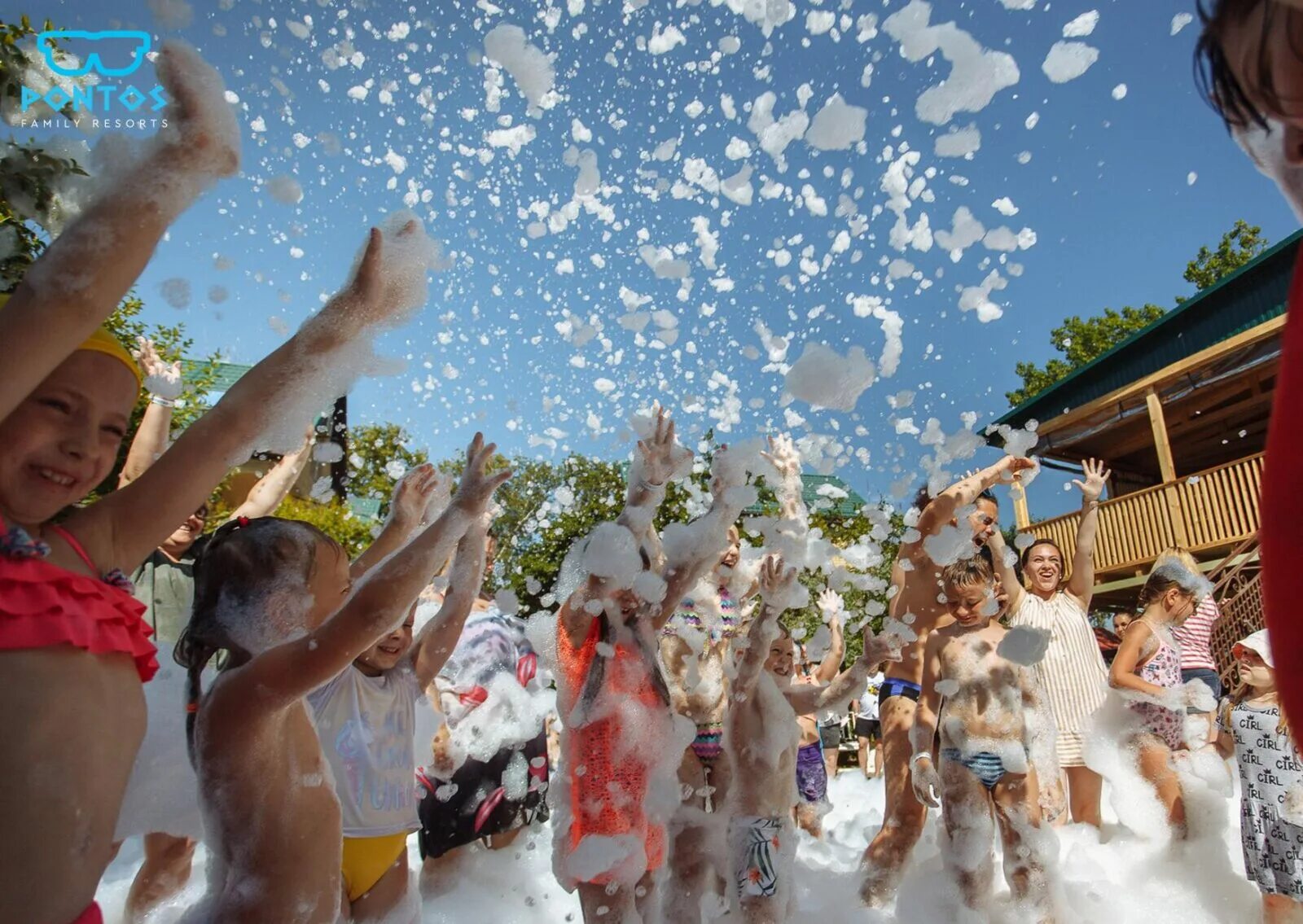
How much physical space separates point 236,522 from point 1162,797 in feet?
15.4

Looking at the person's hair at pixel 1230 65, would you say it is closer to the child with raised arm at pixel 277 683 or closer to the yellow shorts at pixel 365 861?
the child with raised arm at pixel 277 683

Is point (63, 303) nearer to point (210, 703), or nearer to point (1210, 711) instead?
point (210, 703)

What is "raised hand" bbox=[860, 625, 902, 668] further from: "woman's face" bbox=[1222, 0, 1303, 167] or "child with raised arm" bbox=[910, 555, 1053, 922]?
"woman's face" bbox=[1222, 0, 1303, 167]

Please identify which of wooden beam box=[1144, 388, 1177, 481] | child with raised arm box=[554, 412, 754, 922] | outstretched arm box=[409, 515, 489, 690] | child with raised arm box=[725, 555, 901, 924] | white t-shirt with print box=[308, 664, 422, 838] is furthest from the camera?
wooden beam box=[1144, 388, 1177, 481]

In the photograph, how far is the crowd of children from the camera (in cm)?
141

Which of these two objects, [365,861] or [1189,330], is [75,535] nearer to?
[365,861]

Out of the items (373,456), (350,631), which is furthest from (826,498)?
(373,456)

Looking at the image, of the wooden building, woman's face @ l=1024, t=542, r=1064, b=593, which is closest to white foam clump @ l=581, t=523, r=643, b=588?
woman's face @ l=1024, t=542, r=1064, b=593

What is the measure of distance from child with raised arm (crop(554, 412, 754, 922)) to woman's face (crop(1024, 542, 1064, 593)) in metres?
2.45

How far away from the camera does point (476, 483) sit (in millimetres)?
2037

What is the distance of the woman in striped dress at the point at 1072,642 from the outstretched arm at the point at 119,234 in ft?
15.0

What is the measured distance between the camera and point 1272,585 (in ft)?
2.47

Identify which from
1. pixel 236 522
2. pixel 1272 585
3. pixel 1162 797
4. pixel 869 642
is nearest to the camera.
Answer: pixel 1272 585

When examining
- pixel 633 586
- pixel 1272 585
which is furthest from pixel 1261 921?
pixel 1272 585
